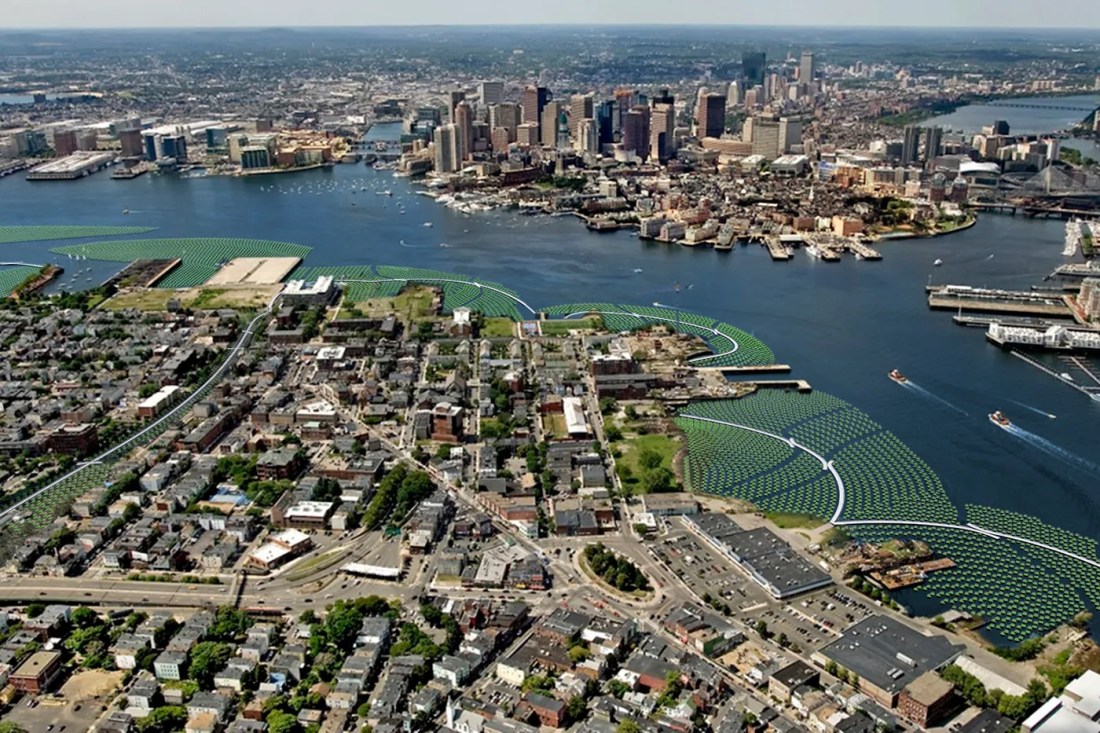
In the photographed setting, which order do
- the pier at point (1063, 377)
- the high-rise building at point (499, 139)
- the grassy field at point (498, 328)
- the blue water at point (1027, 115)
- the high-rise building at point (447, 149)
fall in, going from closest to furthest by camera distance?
the pier at point (1063, 377), the grassy field at point (498, 328), the high-rise building at point (447, 149), the high-rise building at point (499, 139), the blue water at point (1027, 115)

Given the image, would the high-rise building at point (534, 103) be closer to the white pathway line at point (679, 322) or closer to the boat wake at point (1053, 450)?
the white pathway line at point (679, 322)

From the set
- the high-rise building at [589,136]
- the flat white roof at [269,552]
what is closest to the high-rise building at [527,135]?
the high-rise building at [589,136]

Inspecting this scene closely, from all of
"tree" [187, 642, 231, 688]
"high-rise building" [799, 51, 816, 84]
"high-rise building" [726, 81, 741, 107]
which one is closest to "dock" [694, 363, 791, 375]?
"tree" [187, 642, 231, 688]

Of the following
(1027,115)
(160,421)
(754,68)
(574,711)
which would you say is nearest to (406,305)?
(160,421)

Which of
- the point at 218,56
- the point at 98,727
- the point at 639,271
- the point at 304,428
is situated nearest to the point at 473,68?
the point at 218,56

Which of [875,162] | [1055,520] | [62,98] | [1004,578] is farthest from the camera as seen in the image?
[62,98]

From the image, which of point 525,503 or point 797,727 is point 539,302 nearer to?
point 525,503

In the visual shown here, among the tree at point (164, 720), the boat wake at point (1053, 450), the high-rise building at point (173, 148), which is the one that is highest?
the high-rise building at point (173, 148)

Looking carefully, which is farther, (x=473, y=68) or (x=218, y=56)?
(x=218, y=56)
